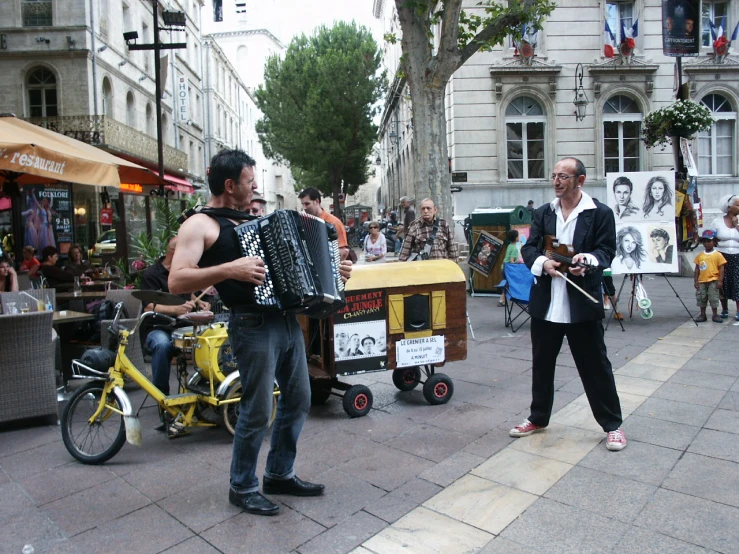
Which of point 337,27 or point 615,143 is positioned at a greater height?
point 337,27

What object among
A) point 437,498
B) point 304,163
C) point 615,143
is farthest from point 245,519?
point 304,163

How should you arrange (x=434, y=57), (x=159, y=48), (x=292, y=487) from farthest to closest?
(x=159, y=48) → (x=434, y=57) → (x=292, y=487)

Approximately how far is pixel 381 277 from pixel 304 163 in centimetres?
2974

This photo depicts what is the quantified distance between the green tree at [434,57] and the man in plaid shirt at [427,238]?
4740 millimetres

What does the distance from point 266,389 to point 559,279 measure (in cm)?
223

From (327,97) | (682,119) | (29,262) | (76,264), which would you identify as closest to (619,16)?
(682,119)

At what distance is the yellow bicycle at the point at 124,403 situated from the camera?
13.9 ft

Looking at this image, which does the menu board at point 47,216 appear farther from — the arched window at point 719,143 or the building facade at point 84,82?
the arched window at point 719,143

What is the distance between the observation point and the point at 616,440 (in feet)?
14.1

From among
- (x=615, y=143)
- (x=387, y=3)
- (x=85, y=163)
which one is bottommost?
(x=85, y=163)

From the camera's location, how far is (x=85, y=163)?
21.9 feet

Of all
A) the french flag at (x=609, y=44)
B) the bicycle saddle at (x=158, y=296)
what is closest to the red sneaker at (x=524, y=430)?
the bicycle saddle at (x=158, y=296)

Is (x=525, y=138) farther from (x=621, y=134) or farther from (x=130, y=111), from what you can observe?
(x=130, y=111)

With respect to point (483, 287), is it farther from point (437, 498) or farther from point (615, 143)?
point (615, 143)
